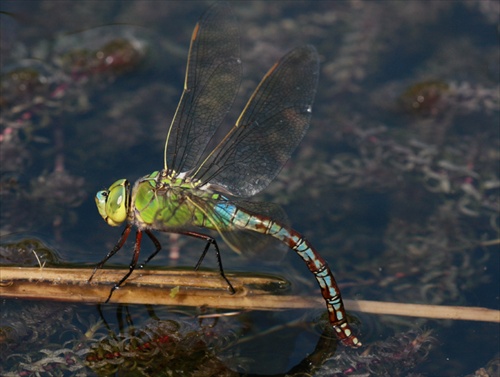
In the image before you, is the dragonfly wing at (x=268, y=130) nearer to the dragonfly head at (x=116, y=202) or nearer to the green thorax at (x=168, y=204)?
the green thorax at (x=168, y=204)

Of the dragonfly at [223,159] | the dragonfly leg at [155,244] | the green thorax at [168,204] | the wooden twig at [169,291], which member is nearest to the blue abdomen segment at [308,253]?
the dragonfly at [223,159]

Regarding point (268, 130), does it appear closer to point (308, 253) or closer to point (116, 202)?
point (308, 253)

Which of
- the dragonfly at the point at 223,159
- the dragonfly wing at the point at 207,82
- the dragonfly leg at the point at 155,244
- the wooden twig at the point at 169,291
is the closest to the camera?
the wooden twig at the point at 169,291

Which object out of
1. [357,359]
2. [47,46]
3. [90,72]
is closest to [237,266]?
[357,359]

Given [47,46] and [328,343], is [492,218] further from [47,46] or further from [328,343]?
[47,46]

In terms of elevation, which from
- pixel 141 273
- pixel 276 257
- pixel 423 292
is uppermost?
pixel 276 257

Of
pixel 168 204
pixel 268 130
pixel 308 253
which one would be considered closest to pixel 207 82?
pixel 268 130
